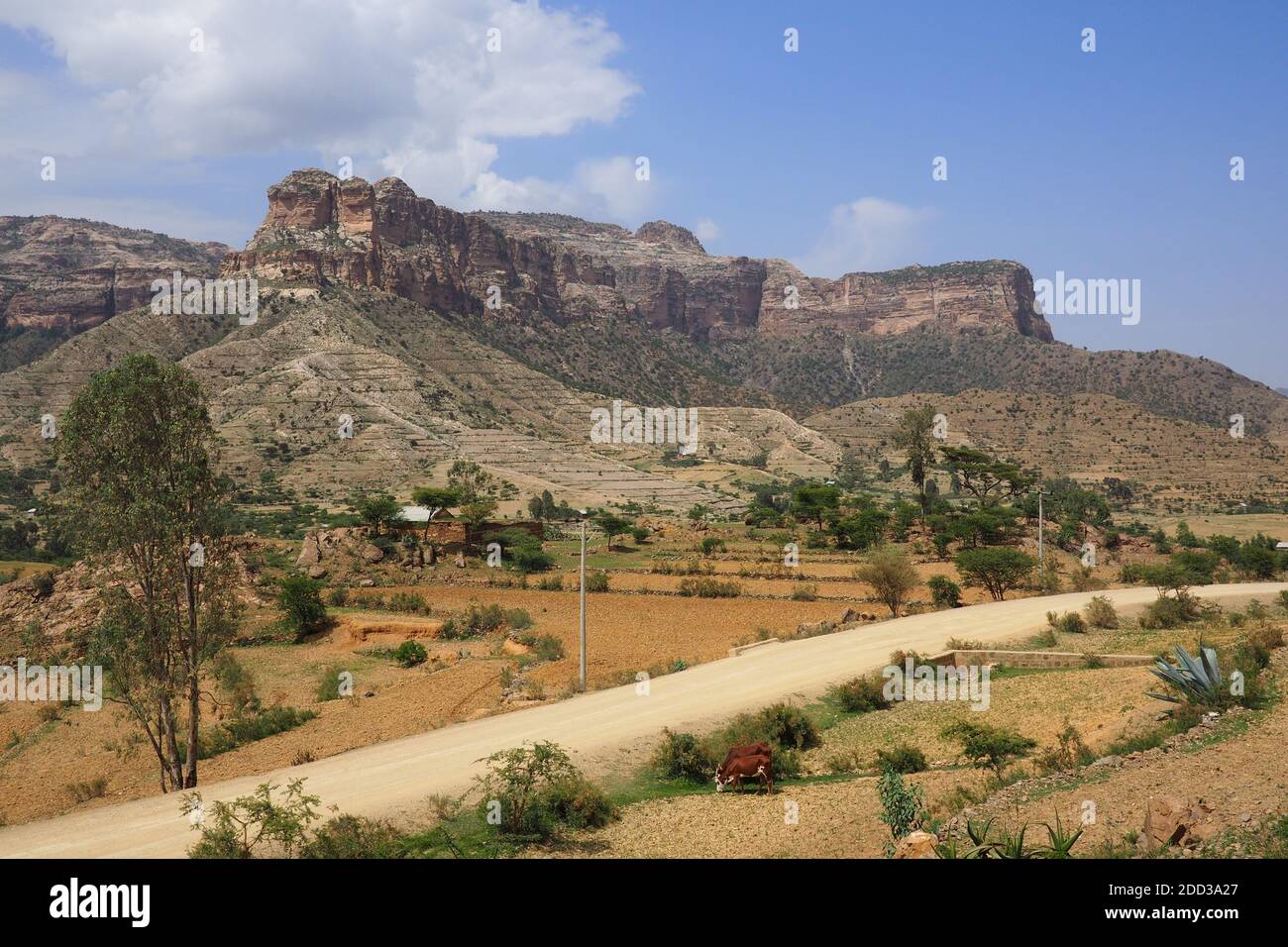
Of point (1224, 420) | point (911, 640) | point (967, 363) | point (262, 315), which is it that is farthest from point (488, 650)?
point (967, 363)

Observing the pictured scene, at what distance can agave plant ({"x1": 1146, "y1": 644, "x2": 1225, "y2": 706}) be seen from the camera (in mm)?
14273

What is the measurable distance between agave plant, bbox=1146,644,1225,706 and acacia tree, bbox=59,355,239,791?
53.8 feet

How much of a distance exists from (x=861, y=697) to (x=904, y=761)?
4636 mm

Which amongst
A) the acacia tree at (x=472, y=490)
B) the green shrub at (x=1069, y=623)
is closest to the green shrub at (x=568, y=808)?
the green shrub at (x=1069, y=623)

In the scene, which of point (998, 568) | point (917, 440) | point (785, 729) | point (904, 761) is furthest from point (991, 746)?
point (917, 440)

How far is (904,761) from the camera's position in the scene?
14836 mm

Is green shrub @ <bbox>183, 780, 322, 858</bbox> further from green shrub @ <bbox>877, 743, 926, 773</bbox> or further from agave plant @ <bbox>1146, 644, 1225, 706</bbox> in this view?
agave plant @ <bbox>1146, 644, 1225, 706</bbox>

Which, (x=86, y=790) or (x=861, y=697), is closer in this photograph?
(x=86, y=790)
